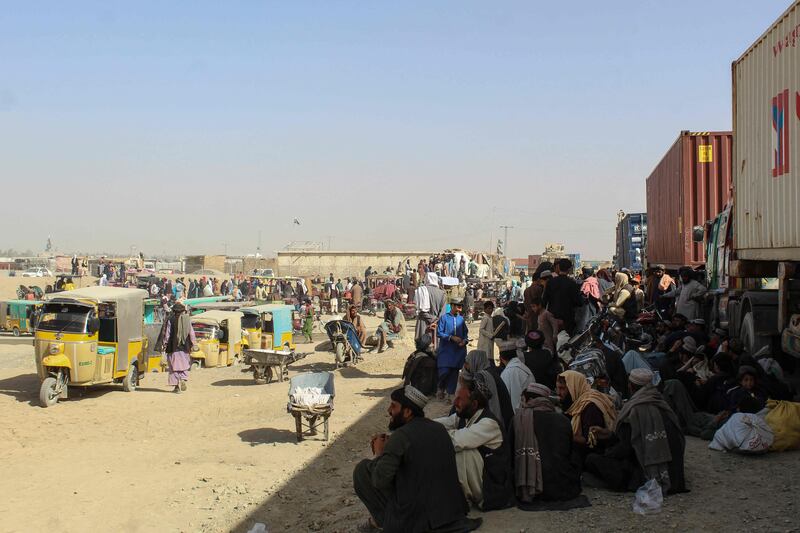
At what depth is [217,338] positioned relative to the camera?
65.9ft

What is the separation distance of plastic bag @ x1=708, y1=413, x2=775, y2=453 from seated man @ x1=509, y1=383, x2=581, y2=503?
2025 mm

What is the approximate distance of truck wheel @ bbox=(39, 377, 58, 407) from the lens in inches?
539

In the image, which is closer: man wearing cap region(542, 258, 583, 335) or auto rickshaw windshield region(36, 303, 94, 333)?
man wearing cap region(542, 258, 583, 335)

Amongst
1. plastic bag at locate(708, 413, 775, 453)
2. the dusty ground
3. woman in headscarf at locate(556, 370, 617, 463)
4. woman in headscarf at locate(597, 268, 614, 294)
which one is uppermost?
woman in headscarf at locate(597, 268, 614, 294)

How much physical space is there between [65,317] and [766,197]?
1210cm

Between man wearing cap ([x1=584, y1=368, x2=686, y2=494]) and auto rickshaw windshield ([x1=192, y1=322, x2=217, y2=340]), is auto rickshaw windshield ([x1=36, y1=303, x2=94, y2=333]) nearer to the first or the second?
auto rickshaw windshield ([x1=192, y1=322, x2=217, y2=340])

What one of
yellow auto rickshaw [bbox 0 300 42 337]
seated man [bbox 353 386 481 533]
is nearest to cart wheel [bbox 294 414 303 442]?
seated man [bbox 353 386 481 533]

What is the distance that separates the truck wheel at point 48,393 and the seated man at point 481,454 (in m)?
10.1

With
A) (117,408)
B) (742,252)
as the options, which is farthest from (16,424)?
(742,252)

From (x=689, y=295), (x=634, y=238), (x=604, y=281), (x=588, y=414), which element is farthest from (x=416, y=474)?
(x=634, y=238)

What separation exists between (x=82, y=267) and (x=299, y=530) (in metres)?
41.3

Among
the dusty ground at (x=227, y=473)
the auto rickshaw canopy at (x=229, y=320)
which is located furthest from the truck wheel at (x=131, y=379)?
the auto rickshaw canopy at (x=229, y=320)

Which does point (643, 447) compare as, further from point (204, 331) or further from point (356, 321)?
point (204, 331)

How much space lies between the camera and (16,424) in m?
12.4
